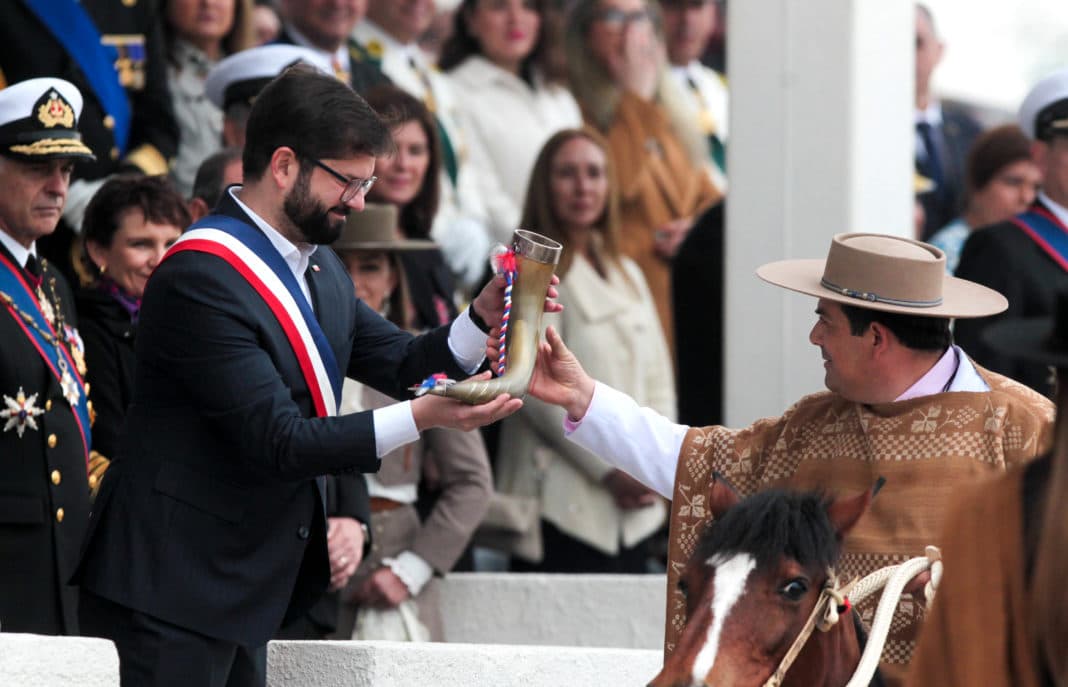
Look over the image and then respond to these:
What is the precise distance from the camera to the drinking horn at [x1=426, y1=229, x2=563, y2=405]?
4.39 meters

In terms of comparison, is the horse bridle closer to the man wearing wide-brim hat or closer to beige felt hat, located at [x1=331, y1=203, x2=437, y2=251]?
the man wearing wide-brim hat

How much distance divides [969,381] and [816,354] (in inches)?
112

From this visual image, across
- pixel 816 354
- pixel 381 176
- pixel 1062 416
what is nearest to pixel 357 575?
pixel 381 176

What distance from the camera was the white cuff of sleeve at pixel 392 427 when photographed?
13.9ft

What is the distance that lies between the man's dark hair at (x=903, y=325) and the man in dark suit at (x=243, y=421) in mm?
914

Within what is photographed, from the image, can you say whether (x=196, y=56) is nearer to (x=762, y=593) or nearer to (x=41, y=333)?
(x=41, y=333)

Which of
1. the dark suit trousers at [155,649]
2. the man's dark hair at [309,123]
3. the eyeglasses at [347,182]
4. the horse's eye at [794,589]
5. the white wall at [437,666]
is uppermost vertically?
the man's dark hair at [309,123]

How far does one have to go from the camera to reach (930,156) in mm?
10195

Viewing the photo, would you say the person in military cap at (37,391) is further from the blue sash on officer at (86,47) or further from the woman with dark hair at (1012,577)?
the woman with dark hair at (1012,577)

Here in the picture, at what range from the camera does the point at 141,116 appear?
7.20 m

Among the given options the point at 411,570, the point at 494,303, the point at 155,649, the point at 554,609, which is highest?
the point at 494,303

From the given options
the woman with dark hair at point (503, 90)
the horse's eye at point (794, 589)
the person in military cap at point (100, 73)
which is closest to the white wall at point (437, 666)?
the horse's eye at point (794, 589)

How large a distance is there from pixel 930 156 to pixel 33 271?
19.4 feet

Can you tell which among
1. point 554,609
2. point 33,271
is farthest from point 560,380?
point 554,609
